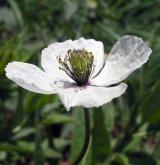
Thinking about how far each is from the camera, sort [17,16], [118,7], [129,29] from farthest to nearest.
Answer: [118,7] < [129,29] < [17,16]

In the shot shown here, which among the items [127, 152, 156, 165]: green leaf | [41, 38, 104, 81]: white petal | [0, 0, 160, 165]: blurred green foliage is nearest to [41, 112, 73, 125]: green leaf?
[0, 0, 160, 165]: blurred green foliage

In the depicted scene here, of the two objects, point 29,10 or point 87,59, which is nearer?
point 87,59

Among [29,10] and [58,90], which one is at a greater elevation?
[29,10]

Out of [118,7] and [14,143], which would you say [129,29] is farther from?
[14,143]

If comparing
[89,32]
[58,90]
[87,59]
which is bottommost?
[58,90]

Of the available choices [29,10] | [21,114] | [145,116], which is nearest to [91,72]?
[145,116]

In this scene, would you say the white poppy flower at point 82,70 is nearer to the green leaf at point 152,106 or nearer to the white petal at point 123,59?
the white petal at point 123,59

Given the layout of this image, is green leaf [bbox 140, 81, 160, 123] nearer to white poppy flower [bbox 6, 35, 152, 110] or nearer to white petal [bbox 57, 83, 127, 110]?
white poppy flower [bbox 6, 35, 152, 110]
